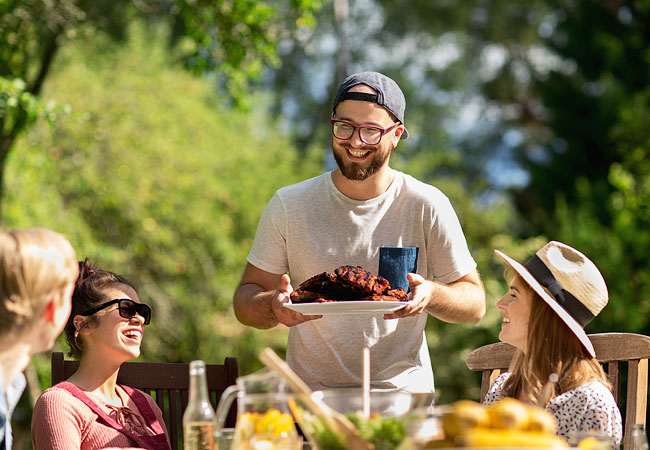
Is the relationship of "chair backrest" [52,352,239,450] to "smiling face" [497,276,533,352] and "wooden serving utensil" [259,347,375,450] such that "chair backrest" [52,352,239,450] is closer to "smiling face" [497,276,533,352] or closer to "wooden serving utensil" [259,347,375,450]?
"smiling face" [497,276,533,352]

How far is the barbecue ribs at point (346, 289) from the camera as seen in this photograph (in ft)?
9.74

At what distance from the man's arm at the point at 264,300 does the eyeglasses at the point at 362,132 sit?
23.4 inches

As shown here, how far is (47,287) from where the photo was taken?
2.01 meters

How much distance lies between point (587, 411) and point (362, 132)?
132 cm

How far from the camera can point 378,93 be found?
336 centimetres

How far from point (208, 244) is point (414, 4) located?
10.4m

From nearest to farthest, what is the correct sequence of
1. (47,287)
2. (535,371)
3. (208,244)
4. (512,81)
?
(47,287) < (535,371) < (208,244) < (512,81)

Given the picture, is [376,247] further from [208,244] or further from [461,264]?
[208,244]

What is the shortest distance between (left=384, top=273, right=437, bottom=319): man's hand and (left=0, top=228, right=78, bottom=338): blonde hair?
1.24 m

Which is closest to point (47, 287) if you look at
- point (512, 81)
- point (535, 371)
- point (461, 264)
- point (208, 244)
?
point (535, 371)

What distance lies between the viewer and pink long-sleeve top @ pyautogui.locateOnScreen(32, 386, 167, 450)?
2.75 m

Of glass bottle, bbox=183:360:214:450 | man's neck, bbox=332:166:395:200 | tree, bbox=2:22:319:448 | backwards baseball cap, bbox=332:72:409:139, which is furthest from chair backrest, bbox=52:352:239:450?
tree, bbox=2:22:319:448

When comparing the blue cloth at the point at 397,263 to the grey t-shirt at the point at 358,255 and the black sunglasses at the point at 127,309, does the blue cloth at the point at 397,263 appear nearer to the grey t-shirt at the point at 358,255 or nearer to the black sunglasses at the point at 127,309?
the grey t-shirt at the point at 358,255

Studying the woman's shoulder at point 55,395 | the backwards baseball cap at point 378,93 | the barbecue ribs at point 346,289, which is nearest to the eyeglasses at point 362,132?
the backwards baseball cap at point 378,93
